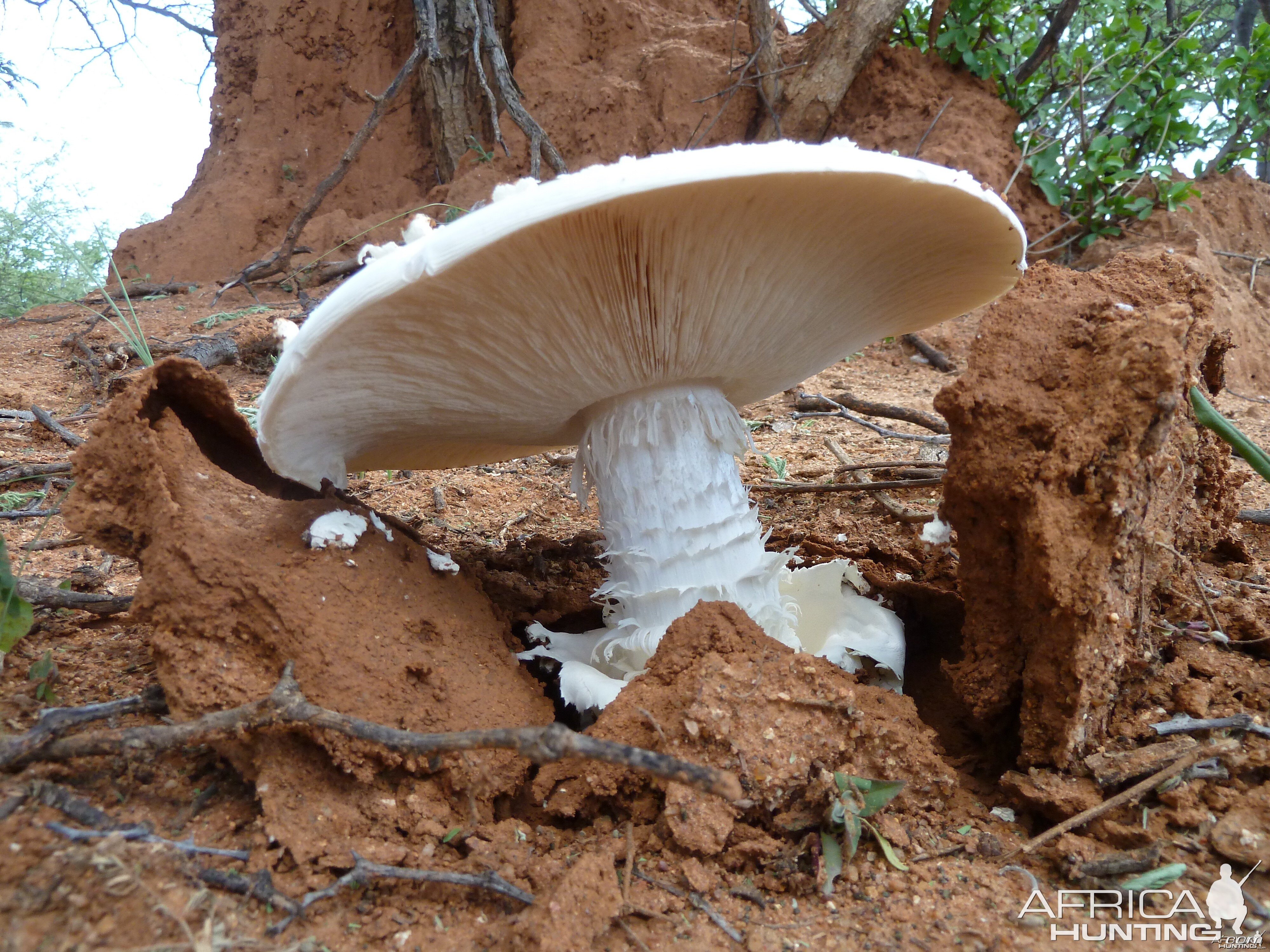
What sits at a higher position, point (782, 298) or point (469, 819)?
point (782, 298)

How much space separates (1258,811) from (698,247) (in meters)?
1.42

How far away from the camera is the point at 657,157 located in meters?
1.18

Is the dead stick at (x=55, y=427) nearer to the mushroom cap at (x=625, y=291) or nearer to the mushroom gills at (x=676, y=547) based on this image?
the mushroom cap at (x=625, y=291)

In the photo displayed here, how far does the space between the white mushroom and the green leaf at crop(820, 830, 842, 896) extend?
0.52 m

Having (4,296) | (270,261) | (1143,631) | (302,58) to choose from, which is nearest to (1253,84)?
(1143,631)

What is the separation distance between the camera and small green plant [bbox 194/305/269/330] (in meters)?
6.33

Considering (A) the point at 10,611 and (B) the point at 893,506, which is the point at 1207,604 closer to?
(B) the point at 893,506

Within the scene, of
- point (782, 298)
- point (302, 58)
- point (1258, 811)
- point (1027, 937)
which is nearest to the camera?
point (1027, 937)

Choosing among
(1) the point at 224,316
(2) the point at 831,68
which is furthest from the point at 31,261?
(2) the point at 831,68

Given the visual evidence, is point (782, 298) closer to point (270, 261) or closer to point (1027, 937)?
point (1027, 937)

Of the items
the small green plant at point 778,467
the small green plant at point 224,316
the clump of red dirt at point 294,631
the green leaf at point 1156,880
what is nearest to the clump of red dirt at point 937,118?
the small green plant at point 778,467

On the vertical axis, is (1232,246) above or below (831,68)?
below

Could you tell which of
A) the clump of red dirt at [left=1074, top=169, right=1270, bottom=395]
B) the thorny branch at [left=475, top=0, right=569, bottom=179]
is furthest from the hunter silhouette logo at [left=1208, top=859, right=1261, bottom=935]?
the clump of red dirt at [left=1074, top=169, right=1270, bottom=395]

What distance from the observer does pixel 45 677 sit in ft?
4.99
